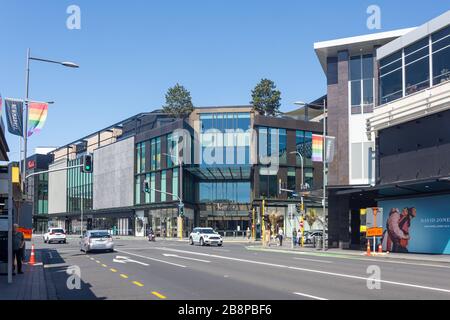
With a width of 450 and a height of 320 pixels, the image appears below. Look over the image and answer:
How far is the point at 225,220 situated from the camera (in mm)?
86750

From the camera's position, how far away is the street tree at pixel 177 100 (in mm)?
94000

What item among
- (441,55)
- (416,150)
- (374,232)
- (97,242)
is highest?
(441,55)

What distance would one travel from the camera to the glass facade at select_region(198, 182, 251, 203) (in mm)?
86750

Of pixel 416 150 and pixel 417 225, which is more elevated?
pixel 416 150

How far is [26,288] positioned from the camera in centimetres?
1620

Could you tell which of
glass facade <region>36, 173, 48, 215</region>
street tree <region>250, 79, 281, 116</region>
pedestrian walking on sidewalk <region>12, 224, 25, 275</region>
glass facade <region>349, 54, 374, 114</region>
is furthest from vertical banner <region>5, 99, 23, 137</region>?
glass facade <region>36, 173, 48, 215</region>

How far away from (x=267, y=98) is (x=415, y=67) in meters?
59.3

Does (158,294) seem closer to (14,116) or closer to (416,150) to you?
(14,116)

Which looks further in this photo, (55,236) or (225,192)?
(225,192)

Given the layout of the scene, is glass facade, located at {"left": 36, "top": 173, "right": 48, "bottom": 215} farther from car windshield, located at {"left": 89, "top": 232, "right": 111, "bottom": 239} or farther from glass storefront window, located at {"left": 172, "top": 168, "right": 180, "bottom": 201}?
car windshield, located at {"left": 89, "top": 232, "right": 111, "bottom": 239}

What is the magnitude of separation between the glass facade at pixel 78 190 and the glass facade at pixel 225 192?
90.3 ft

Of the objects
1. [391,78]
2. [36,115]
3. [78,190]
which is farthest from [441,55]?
[78,190]

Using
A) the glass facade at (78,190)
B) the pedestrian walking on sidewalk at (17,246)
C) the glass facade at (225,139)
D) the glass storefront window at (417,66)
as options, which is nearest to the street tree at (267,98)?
the glass facade at (225,139)
